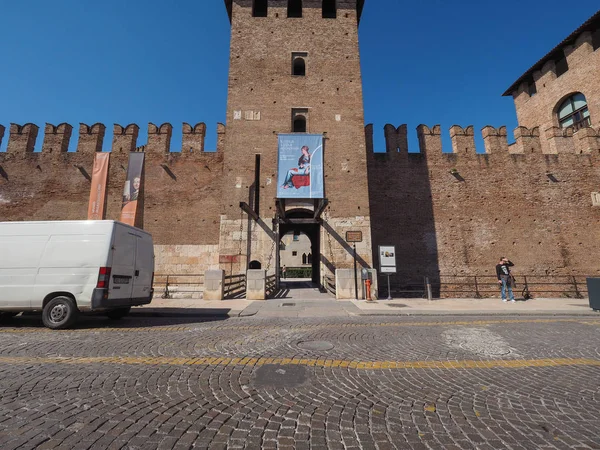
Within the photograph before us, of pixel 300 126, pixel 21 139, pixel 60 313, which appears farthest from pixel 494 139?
pixel 21 139

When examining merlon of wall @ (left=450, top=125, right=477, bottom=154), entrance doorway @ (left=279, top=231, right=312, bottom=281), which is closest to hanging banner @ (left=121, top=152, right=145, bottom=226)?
merlon of wall @ (left=450, top=125, right=477, bottom=154)

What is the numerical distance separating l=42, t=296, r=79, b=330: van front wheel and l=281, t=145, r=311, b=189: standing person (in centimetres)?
1104

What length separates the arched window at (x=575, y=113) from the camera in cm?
1995

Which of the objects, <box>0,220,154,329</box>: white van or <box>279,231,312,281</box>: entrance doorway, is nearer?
<box>0,220,154,329</box>: white van

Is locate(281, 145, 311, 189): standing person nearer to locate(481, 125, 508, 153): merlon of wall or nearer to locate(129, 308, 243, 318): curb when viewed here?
locate(129, 308, 243, 318): curb

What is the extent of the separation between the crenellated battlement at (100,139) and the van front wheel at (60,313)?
44.3ft

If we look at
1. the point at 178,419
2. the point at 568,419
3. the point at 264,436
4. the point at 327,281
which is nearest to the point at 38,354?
the point at 178,419

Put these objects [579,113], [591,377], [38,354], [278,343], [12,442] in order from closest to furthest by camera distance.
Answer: [12,442], [591,377], [38,354], [278,343], [579,113]

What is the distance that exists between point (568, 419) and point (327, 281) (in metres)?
12.6

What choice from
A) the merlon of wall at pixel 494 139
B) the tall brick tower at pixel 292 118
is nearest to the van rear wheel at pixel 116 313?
the tall brick tower at pixel 292 118

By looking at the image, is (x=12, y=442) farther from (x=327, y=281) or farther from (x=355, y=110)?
(x=355, y=110)

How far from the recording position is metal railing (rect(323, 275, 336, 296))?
14234 millimetres

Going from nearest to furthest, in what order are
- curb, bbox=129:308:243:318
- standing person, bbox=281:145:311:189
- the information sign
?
curb, bbox=129:308:243:318 < the information sign < standing person, bbox=281:145:311:189

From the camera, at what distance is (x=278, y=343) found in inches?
192
